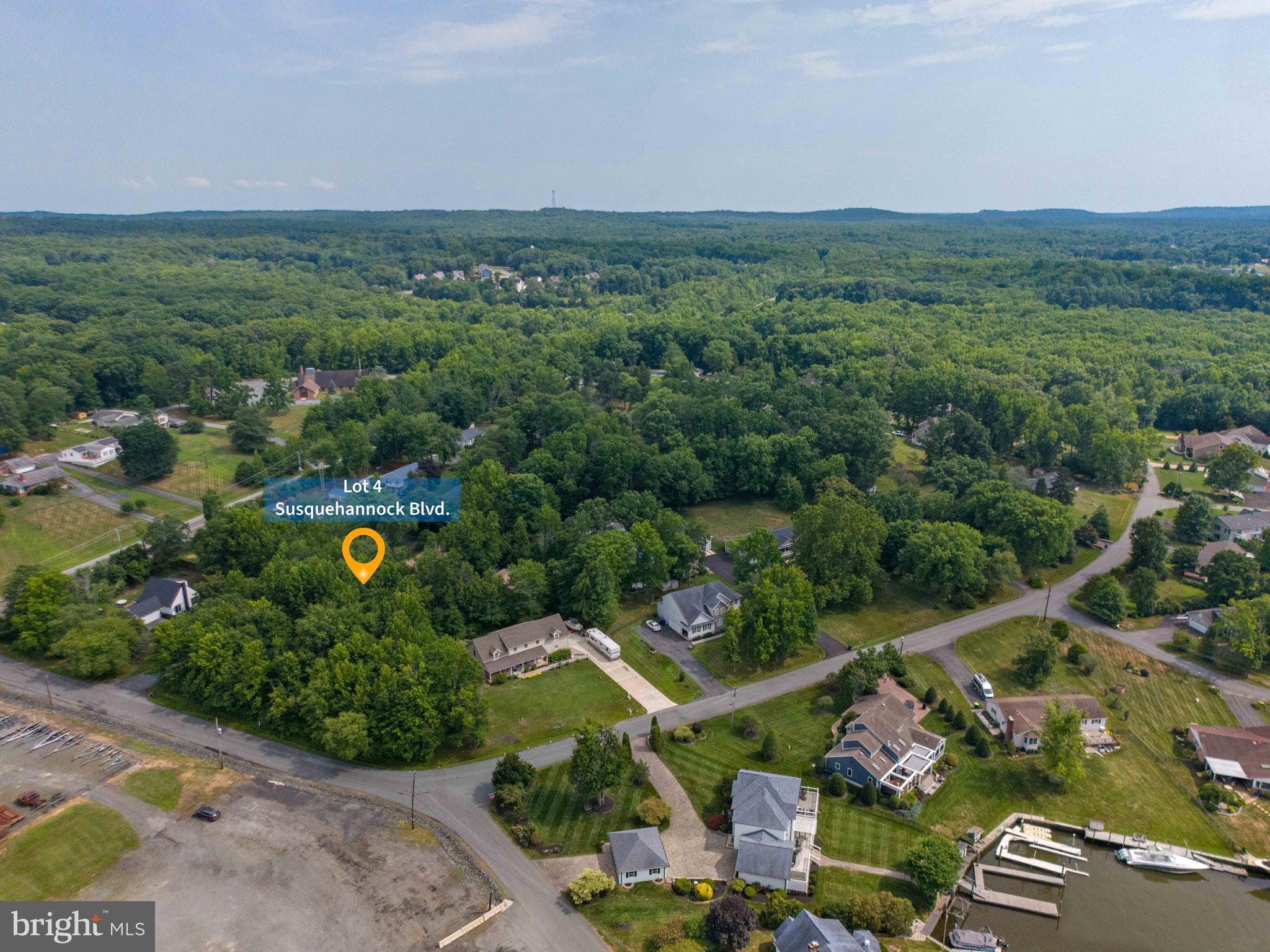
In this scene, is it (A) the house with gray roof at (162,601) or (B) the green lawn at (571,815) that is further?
(A) the house with gray roof at (162,601)

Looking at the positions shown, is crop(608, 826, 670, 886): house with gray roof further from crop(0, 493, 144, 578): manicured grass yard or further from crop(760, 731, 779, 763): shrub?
crop(0, 493, 144, 578): manicured grass yard

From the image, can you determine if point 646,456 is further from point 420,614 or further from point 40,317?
point 40,317

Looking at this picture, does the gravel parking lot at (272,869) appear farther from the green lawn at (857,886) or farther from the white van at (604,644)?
the white van at (604,644)

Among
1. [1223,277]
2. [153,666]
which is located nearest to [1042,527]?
[153,666]

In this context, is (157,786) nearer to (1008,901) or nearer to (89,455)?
(1008,901)

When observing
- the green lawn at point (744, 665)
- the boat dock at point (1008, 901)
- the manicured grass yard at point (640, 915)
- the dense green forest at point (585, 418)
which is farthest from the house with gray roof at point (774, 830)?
the dense green forest at point (585, 418)

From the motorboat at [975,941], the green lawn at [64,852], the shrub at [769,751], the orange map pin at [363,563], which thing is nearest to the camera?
the motorboat at [975,941]

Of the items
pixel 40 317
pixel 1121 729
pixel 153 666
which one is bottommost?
pixel 1121 729
